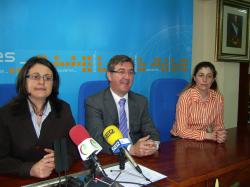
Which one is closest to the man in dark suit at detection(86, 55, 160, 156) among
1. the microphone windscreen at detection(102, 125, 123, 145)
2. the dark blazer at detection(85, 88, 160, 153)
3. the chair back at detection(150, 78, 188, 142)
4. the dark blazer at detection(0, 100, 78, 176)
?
the dark blazer at detection(85, 88, 160, 153)

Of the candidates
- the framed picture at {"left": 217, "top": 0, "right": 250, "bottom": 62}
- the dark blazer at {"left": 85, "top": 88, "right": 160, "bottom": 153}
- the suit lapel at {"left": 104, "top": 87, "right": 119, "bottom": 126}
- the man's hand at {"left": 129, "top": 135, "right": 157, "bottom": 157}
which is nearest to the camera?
the man's hand at {"left": 129, "top": 135, "right": 157, "bottom": 157}

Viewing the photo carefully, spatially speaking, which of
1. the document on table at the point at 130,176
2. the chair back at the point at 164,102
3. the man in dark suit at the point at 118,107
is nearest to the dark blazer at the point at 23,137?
the document on table at the point at 130,176

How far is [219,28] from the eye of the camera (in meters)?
3.48

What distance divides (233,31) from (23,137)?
3.15m

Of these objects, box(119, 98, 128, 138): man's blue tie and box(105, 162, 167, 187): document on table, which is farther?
box(119, 98, 128, 138): man's blue tie

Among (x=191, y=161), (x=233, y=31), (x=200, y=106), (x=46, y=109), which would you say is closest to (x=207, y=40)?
(x=233, y=31)

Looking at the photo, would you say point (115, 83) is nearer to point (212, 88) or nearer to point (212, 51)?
point (212, 88)

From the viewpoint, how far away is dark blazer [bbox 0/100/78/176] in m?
1.45

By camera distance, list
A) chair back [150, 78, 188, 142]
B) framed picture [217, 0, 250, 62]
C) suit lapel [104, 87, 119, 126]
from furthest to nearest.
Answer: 1. framed picture [217, 0, 250, 62]
2. chair back [150, 78, 188, 142]
3. suit lapel [104, 87, 119, 126]

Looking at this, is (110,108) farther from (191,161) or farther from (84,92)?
(191,161)

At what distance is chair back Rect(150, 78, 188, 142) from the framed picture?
4.20 feet

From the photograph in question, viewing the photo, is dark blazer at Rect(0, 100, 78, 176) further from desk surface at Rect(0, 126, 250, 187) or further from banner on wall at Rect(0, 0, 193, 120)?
banner on wall at Rect(0, 0, 193, 120)

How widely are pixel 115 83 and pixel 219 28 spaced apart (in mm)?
2063

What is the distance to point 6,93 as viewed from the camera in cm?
183
